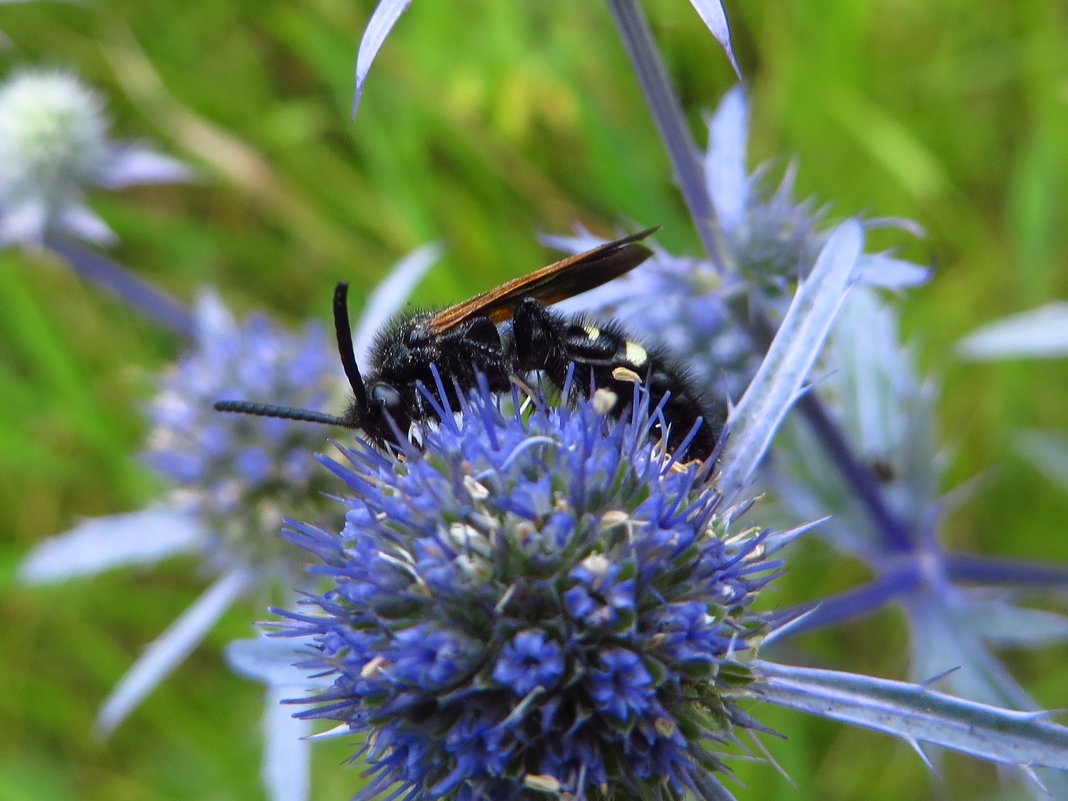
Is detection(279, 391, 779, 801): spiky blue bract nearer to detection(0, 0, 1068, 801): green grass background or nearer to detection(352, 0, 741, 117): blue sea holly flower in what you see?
detection(352, 0, 741, 117): blue sea holly flower

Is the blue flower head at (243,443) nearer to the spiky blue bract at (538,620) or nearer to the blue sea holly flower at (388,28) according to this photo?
the spiky blue bract at (538,620)

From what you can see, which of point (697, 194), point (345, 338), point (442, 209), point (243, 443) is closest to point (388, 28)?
point (345, 338)

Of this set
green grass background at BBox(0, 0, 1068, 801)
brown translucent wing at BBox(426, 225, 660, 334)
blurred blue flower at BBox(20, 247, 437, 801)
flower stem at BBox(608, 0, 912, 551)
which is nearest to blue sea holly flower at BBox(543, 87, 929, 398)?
flower stem at BBox(608, 0, 912, 551)

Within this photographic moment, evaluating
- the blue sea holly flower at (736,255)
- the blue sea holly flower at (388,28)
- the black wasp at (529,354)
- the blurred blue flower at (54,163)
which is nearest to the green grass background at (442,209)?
the blurred blue flower at (54,163)

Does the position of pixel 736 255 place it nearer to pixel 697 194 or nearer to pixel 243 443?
pixel 697 194

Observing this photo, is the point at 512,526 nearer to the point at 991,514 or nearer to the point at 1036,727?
the point at 1036,727

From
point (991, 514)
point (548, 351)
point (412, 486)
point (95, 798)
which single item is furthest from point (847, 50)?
point (95, 798)
